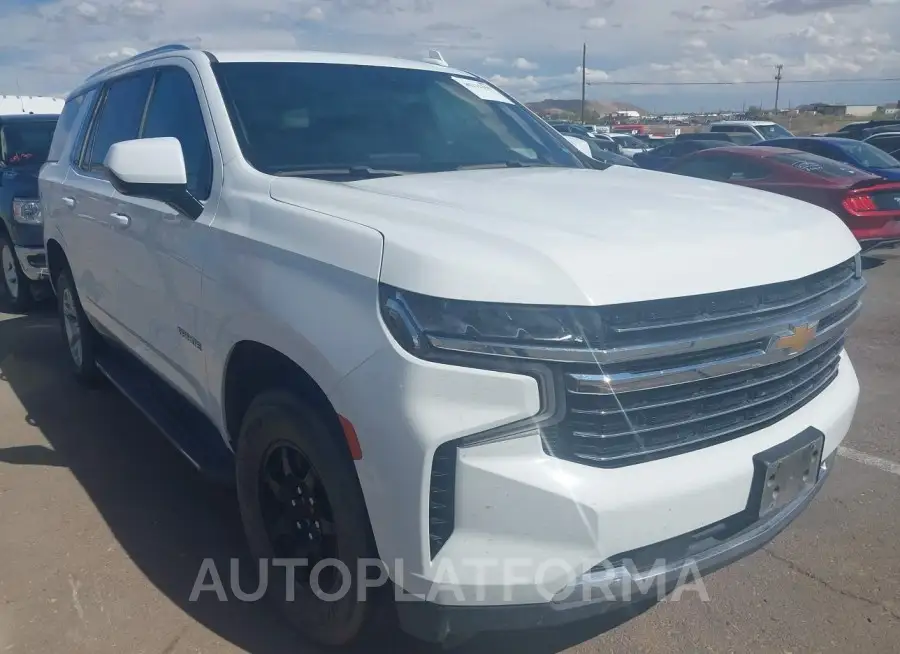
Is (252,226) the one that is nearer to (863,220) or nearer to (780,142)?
(863,220)

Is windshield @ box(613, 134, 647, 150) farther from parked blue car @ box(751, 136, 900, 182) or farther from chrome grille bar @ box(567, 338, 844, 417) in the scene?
chrome grille bar @ box(567, 338, 844, 417)

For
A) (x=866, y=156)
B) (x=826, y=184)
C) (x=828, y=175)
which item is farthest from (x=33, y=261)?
(x=866, y=156)

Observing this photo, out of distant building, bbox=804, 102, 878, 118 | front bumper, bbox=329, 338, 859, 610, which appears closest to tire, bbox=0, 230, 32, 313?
front bumper, bbox=329, 338, 859, 610

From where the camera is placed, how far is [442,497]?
209cm

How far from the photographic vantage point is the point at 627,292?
210 cm

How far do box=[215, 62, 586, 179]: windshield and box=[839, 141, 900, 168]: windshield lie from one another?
30.4 feet

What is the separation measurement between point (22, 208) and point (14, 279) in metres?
0.89

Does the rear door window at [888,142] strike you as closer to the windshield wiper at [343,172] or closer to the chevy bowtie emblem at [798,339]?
the windshield wiper at [343,172]

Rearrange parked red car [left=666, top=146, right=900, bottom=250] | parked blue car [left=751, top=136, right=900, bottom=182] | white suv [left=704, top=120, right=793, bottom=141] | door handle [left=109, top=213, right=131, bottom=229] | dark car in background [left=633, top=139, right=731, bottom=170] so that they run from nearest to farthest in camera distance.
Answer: door handle [left=109, top=213, right=131, bottom=229]
parked red car [left=666, top=146, right=900, bottom=250]
parked blue car [left=751, top=136, right=900, bottom=182]
dark car in background [left=633, top=139, right=731, bottom=170]
white suv [left=704, top=120, right=793, bottom=141]

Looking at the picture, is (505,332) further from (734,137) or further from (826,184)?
(734,137)

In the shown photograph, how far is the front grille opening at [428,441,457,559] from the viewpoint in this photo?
207 centimetres

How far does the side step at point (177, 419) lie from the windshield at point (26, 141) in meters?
5.05

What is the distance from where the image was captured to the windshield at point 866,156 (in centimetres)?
1177

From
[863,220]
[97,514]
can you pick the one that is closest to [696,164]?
[863,220]
